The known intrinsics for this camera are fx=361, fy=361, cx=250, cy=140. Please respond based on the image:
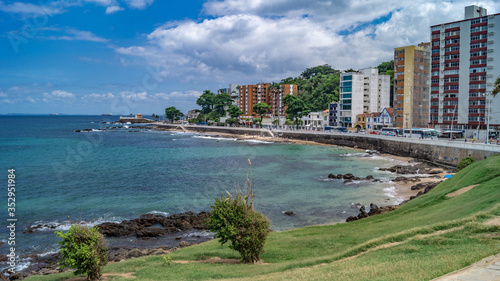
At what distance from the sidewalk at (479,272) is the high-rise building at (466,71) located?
79.0m

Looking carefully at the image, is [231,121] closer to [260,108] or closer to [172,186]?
[260,108]

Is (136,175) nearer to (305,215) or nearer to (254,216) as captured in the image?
(305,215)

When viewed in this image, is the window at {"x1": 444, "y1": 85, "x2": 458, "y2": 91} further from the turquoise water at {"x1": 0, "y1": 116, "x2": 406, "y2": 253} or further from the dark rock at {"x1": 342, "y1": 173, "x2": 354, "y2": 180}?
the dark rock at {"x1": 342, "y1": 173, "x2": 354, "y2": 180}

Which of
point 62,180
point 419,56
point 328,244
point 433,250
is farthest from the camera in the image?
point 419,56

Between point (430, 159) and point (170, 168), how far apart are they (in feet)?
155

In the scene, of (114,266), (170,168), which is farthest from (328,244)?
(170,168)

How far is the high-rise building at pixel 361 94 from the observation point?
122 metres

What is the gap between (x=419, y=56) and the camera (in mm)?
104500

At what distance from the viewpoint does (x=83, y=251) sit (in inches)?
622

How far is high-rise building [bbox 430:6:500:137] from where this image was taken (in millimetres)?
83688

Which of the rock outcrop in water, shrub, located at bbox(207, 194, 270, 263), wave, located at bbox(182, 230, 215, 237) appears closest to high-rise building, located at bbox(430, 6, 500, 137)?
the rock outcrop in water

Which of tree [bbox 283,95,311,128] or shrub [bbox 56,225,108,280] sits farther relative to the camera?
tree [bbox 283,95,311,128]

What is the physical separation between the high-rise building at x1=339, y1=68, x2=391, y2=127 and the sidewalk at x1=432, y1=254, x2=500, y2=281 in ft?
372

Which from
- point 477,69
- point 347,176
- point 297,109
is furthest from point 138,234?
point 297,109
